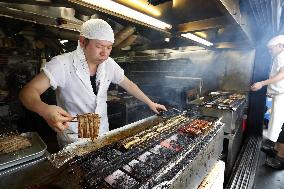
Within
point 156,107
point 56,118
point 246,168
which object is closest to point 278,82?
point 246,168

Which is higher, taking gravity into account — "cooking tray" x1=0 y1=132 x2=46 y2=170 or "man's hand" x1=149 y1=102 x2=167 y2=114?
"man's hand" x1=149 y1=102 x2=167 y2=114

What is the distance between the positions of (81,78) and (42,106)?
910 millimetres

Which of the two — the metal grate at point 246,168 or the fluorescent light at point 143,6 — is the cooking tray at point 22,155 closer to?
the fluorescent light at point 143,6

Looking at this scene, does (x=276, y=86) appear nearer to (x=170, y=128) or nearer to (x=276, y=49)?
(x=276, y=49)

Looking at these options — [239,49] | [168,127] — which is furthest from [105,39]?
[239,49]

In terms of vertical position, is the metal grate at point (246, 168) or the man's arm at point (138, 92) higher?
the man's arm at point (138, 92)

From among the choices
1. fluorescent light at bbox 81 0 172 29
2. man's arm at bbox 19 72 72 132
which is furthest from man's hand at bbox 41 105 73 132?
fluorescent light at bbox 81 0 172 29

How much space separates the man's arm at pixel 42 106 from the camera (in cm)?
201

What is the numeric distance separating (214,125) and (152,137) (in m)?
1.35

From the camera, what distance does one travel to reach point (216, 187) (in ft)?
10.4

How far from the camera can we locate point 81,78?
9.86ft

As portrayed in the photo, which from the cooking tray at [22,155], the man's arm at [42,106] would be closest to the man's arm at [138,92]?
the man's arm at [42,106]

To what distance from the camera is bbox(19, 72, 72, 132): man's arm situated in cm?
201

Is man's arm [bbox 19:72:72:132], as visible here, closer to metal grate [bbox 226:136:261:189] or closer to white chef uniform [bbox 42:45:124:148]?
white chef uniform [bbox 42:45:124:148]
